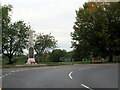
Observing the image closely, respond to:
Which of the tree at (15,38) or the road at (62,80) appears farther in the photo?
the tree at (15,38)

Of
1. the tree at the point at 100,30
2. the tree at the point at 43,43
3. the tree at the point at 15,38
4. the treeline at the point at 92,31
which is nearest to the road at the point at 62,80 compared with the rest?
the treeline at the point at 92,31

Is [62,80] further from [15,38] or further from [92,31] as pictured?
[15,38]

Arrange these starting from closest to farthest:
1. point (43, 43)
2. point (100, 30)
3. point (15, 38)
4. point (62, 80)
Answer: point (62, 80) < point (100, 30) < point (15, 38) < point (43, 43)

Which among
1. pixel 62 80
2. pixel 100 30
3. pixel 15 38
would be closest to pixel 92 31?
pixel 100 30

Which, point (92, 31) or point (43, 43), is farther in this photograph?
point (43, 43)

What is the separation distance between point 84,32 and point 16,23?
62.7 feet

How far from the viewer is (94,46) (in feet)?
182

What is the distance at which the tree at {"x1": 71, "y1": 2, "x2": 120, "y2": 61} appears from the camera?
52469mm

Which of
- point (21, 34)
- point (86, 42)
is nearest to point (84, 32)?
point (86, 42)

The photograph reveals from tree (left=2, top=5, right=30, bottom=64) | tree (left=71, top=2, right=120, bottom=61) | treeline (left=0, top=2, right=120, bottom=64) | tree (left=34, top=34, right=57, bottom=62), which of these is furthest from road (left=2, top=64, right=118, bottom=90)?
tree (left=34, top=34, right=57, bottom=62)

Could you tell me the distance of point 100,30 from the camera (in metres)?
53.7

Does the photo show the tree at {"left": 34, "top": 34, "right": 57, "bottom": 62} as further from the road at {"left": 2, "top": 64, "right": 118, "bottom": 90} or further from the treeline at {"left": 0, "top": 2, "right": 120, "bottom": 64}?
the road at {"left": 2, "top": 64, "right": 118, "bottom": 90}

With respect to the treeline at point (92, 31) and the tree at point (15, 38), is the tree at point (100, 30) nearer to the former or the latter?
the treeline at point (92, 31)

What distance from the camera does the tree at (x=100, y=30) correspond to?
5247cm
